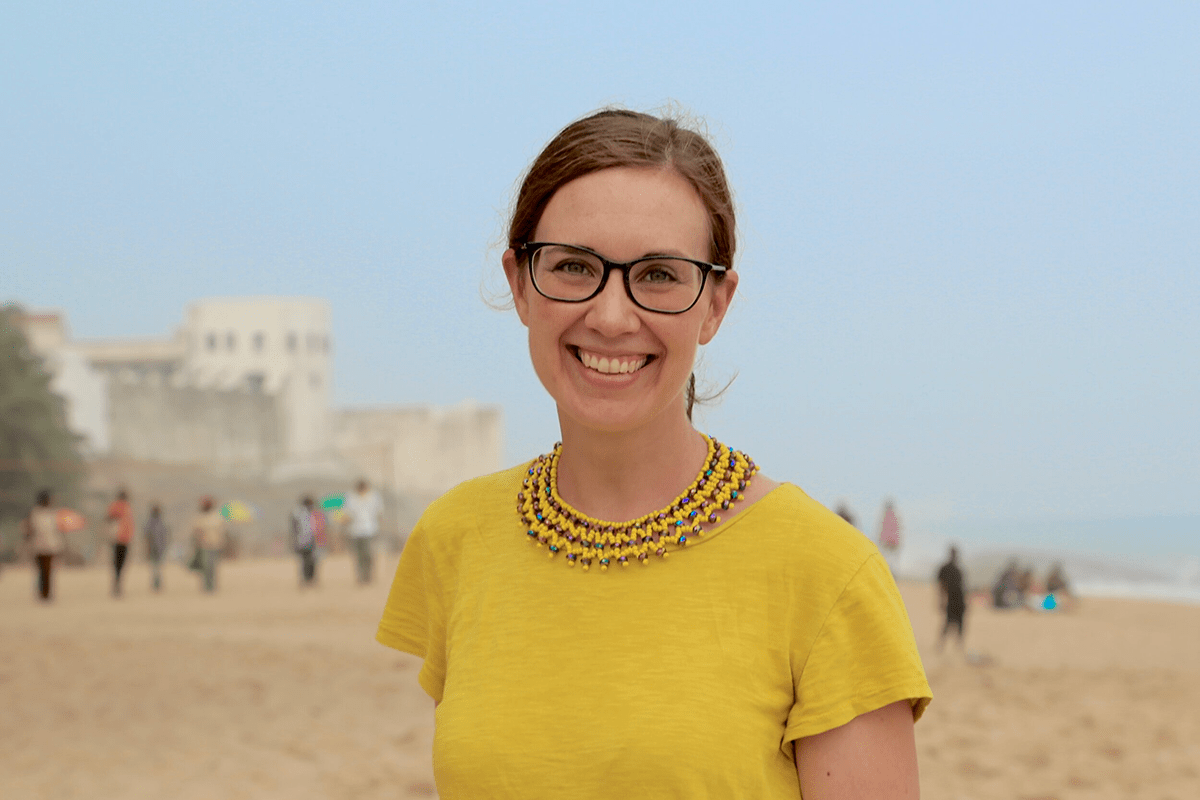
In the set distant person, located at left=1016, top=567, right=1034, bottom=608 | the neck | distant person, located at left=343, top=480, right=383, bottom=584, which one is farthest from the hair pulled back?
distant person, located at left=1016, top=567, right=1034, bottom=608

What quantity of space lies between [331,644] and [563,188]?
11839 mm

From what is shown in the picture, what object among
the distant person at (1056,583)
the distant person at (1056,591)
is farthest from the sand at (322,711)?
the distant person at (1056,583)

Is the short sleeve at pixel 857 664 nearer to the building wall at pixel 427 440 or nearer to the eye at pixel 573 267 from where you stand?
the eye at pixel 573 267

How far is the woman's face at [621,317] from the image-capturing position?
4.59 ft

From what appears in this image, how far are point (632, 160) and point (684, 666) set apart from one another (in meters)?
0.57

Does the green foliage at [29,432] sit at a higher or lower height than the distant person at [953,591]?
higher

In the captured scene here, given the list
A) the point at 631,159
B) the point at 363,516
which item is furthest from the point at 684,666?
the point at 363,516

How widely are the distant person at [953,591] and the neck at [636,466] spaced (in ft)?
36.1

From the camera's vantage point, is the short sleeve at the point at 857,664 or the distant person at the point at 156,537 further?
the distant person at the point at 156,537

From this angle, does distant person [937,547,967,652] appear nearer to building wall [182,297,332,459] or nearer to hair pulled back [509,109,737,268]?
hair pulled back [509,109,737,268]

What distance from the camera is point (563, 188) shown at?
56.4 inches

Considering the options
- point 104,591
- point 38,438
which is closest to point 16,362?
point 38,438

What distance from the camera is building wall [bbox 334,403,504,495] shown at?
53812 mm

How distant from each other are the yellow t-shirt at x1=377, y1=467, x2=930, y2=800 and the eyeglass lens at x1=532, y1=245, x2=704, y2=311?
10.3 inches
